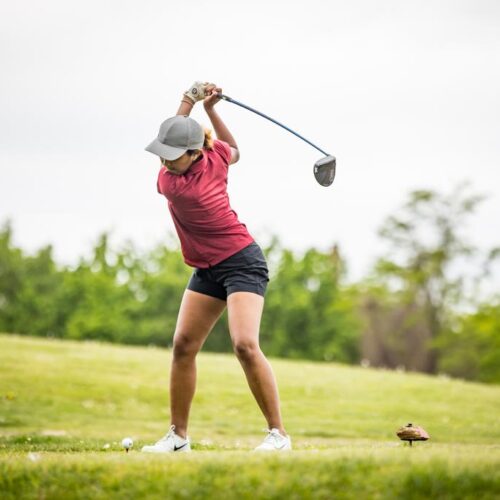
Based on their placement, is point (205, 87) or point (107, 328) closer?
point (205, 87)

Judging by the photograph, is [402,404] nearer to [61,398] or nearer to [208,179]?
[61,398]

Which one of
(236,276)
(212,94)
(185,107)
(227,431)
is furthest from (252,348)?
(227,431)

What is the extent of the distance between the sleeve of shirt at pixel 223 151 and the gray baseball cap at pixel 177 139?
337 mm

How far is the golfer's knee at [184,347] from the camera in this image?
289 inches

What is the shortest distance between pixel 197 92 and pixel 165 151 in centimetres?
91

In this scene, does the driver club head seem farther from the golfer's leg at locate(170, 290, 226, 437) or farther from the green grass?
the green grass

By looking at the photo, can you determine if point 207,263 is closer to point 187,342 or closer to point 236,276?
point 236,276

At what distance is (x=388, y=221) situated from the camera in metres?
50.9

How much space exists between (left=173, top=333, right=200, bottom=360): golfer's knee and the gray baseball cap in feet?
5.09

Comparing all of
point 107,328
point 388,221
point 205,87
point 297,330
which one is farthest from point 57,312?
point 205,87

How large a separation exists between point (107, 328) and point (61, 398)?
116 ft

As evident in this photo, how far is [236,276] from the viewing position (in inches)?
282

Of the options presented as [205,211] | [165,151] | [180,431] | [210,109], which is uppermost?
[210,109]

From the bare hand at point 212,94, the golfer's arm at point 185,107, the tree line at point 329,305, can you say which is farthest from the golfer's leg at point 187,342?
the tree line at point 329,305
